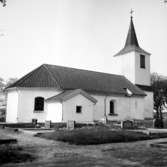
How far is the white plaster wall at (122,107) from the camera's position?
33.2m

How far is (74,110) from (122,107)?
35.6 feet

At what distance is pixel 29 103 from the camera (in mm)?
28672

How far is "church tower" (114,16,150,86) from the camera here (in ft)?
137

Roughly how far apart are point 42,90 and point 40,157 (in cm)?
2124

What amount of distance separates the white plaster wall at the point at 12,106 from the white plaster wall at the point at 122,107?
1085cm

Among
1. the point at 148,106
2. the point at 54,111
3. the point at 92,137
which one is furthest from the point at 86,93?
the point at 148,106

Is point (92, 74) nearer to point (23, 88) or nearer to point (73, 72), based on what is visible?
point (73, 72)

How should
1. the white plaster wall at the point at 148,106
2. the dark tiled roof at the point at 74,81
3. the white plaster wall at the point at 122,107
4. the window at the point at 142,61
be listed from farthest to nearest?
the window at the point at 142,61
the white plaster wall at the point at 148,106
the white plaster wall at the point at 122,107
the dark tiled roof at the point at 74,81

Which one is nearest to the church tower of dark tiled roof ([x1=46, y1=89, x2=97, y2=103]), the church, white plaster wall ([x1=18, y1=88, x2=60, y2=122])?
the church

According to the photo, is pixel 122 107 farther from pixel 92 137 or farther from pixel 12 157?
pixel 12 157

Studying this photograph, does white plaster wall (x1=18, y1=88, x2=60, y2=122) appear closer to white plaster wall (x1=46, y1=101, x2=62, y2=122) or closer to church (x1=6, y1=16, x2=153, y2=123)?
church (x1=6, y1=16, x2=153, y2=123)

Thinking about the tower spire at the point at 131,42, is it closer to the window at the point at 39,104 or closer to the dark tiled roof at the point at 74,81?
the dark tiled roof at the point at 74,81

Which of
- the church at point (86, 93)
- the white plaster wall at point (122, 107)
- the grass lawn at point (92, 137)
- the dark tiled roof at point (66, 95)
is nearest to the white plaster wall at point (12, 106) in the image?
the church at point (86, 93)

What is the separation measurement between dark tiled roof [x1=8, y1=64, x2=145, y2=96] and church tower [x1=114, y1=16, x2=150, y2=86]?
86.9 inches
